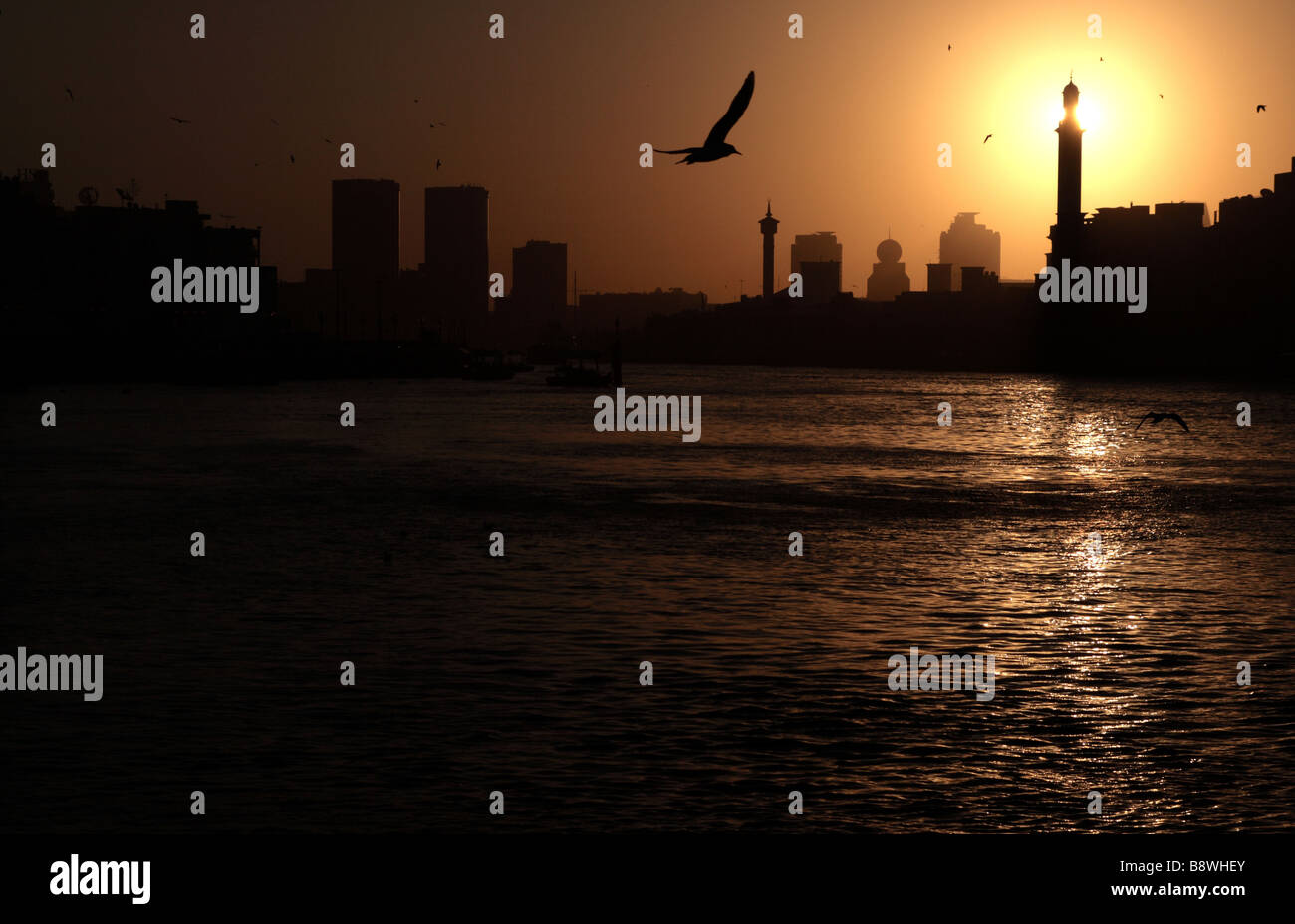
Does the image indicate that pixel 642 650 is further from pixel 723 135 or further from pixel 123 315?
pixel 123 315

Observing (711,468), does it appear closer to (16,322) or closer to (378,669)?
(378,669)

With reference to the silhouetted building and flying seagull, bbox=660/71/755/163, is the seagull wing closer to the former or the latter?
flying seagull, bbox=660/71/755/163

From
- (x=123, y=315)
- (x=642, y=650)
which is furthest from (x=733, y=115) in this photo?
(x=123, y=315)

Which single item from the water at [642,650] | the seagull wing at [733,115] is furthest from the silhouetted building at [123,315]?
the seagull wing at [733,115]

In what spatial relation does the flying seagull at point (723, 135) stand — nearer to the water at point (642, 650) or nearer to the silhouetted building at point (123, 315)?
the water at point (642, 650)

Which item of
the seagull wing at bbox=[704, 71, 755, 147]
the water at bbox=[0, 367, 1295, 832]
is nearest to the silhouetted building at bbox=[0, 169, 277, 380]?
the water at bbox=[0, 367, 1295, 832]
